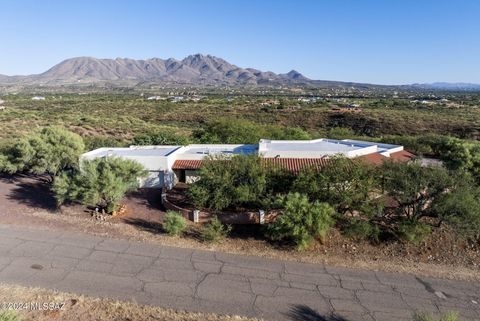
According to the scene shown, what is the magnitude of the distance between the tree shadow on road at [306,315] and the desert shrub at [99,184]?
12.5 metres

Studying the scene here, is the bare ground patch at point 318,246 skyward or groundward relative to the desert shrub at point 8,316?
groundward

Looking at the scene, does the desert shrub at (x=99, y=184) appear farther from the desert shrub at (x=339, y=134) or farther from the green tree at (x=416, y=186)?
the desert shrub at (x=339, y=134)

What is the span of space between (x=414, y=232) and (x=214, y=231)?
31.3ft

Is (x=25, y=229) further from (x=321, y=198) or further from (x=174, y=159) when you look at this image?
(x=321, y=198)

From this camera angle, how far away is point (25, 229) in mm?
18766

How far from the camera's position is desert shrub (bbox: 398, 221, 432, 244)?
59.2 ft

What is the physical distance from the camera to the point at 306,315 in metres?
12.6

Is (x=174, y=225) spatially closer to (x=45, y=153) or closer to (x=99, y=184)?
(x=99, y=184)

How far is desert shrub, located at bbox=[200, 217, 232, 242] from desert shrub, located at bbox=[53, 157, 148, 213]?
5.91 meters

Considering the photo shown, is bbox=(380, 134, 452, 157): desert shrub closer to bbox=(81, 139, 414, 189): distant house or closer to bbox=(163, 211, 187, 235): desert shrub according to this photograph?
bbox=(81, 139, 414, 189): distant house

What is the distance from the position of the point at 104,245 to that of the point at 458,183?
1750 cm

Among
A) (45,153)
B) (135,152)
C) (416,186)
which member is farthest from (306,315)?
(45,153)

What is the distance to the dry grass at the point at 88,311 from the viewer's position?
12.0 metres

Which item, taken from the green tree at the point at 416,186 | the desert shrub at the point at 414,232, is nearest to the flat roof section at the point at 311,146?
the green tree at the point at 416,186
